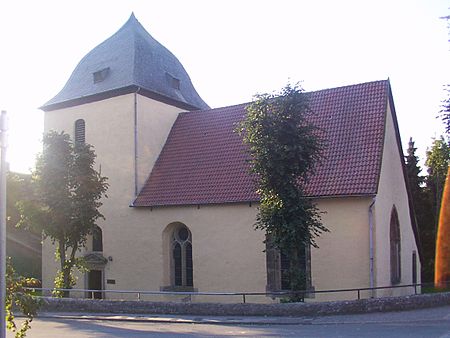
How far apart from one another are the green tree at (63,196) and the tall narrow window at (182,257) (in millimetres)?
4394

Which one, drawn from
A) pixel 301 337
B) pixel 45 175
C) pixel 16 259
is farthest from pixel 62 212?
pixel 16 259

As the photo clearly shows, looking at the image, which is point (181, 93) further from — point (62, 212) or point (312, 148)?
point (312, 148)

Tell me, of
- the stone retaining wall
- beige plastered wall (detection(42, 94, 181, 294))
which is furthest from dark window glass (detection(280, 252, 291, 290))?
beige plastered wall (detection(42, 94, 181, 294))

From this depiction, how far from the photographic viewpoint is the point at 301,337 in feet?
42.2

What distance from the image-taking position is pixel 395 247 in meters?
23.1

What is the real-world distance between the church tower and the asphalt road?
9.46 meters

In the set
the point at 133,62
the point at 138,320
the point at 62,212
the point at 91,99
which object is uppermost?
the point at 133,62

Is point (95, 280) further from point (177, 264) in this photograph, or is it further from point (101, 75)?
point (101, 75)

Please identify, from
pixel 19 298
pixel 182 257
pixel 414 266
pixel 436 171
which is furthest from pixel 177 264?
pixel 436 171

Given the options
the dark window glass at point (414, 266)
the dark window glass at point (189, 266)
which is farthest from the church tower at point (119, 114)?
the dark window glass at point (414, 266)

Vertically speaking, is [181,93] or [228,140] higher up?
[181,93]

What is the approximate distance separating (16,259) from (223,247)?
18026 millimetres

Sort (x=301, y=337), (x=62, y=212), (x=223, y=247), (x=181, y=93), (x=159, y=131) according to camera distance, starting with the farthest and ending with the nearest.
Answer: (x=181, y=93), (x=159, y=131), (x=223, y=247), (x=62, y=212), (x=301, y=337)

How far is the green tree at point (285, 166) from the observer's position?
17.5 m
